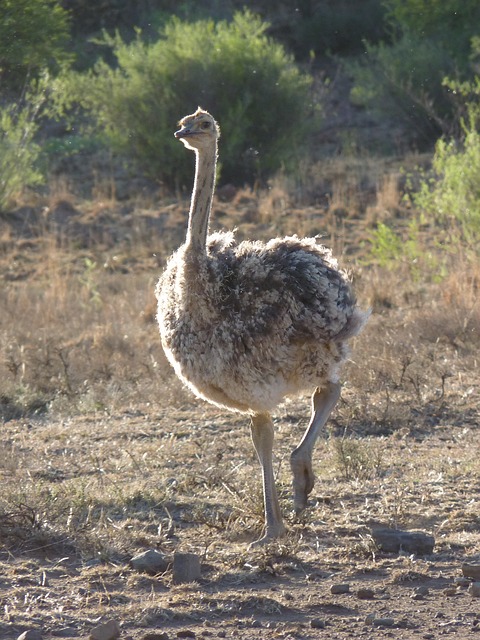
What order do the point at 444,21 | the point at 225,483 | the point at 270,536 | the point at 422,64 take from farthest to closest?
the point at 444,21 < the point at 422,64 < the point at 225,483 < the point at 270,536

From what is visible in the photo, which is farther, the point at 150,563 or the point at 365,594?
the point at 150,563

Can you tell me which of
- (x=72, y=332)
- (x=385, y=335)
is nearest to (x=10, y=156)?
(x=72, y=332)

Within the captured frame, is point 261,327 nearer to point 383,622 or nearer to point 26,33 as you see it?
point 383,622

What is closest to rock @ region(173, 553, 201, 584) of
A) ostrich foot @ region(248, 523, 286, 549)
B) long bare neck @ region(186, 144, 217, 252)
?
ostrich foot @ region(248, 523, 286, 549)

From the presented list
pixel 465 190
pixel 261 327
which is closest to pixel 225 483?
pixel 261 327

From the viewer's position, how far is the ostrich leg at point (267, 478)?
5.04 m

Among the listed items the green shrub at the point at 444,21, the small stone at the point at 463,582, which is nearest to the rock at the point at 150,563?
the small stone at the point at 463,582

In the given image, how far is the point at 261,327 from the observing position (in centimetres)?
501

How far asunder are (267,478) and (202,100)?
1436 cm

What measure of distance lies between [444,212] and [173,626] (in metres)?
8.31

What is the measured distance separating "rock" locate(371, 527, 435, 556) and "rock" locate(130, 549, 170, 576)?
845 millimetres

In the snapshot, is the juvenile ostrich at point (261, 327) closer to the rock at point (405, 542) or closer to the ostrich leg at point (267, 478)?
the ostrich leg at point (267, 478)

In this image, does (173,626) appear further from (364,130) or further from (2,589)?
(364,130)

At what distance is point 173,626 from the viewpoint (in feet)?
13.3
